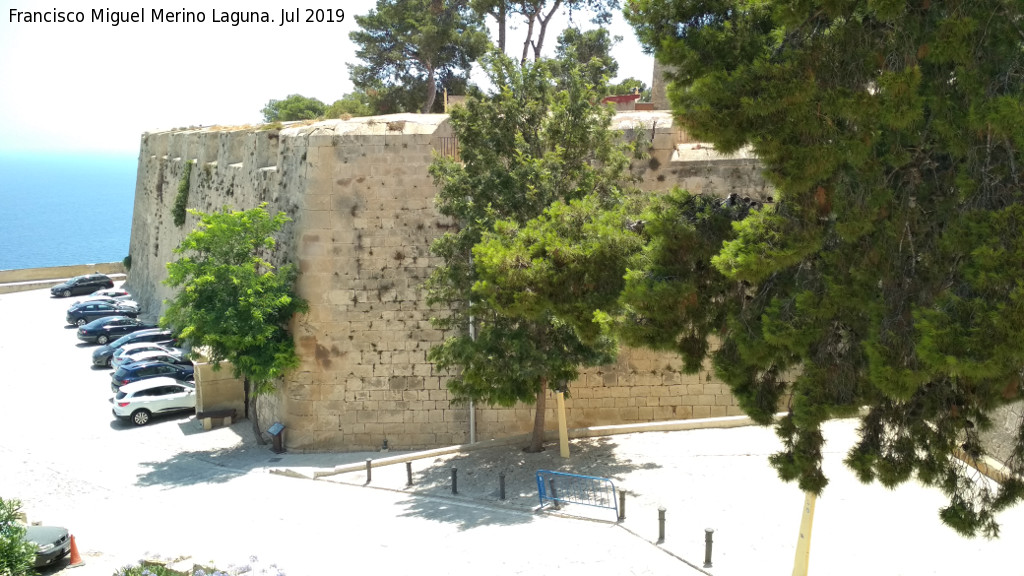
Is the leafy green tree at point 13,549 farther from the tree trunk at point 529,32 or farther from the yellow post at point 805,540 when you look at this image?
the tree trunk at point 529,32

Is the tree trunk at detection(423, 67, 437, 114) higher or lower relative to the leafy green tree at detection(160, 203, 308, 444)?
higher

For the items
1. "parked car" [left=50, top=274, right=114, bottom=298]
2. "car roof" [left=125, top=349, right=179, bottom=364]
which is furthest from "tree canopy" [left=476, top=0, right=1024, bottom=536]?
"parked car" [left=50, top=274, right=114, bottom=298]

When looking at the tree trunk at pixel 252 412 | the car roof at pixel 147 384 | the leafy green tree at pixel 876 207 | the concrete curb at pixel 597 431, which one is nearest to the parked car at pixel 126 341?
the car roof at pixel 147 384

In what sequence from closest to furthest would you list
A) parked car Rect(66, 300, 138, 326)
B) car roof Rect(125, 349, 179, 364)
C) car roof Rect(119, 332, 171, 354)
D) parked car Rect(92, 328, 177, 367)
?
car roof Rect(125, 349, 179, 364)
car roof Rect(119, 332, 171, 354)
parked car Rect(92, 328, 177, 367)
parked car Rect(66, 300, 138, 326)

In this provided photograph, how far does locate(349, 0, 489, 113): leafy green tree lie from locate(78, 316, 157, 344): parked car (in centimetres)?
1378

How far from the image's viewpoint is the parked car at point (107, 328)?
30.5 metres

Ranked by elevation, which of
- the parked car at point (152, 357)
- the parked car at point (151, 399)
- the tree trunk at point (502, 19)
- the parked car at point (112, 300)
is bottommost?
the parked car at point (151, 399)

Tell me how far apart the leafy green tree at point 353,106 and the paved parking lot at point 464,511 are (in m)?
23.1

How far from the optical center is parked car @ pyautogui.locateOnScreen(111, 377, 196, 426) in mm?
21438

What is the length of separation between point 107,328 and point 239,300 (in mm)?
15224

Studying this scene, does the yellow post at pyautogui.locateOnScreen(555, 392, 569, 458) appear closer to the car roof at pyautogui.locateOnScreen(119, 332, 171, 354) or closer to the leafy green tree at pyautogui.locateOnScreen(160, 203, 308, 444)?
the leafy green tree at pyautogui.locateOnScreen(160, 203, 308, 444)

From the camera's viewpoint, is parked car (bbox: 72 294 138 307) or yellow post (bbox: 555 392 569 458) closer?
yellow post (bbox: 555 392 569 458)

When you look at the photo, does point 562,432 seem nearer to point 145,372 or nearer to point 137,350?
point 145,372

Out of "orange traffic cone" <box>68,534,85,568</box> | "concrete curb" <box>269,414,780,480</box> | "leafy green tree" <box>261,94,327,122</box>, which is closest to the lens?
"orange traffic cone" <box>68,534,85,568</box>
